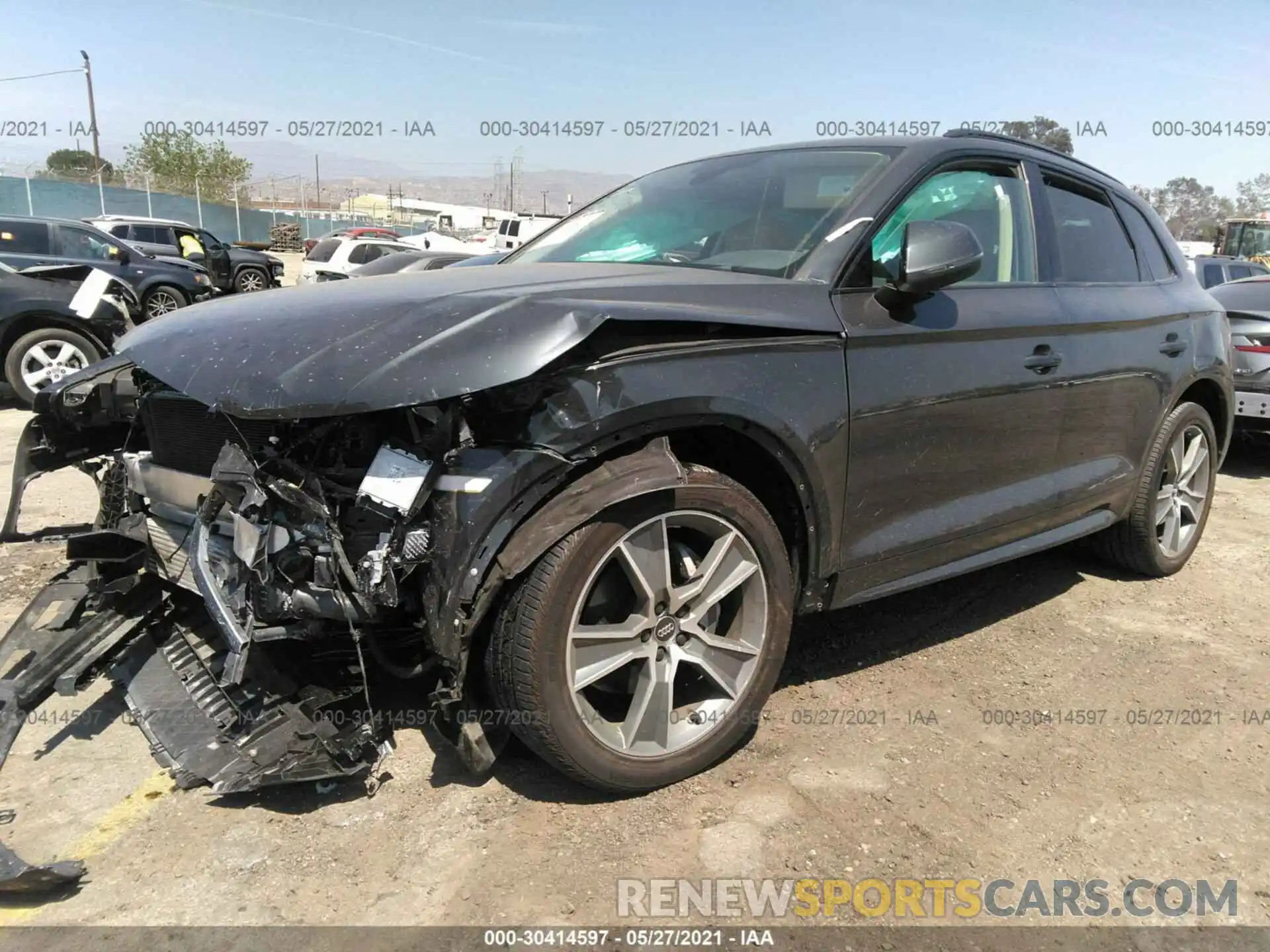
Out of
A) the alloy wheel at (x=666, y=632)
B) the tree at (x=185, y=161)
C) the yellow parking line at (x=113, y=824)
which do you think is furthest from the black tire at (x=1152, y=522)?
the tree at (x=185, y=161)

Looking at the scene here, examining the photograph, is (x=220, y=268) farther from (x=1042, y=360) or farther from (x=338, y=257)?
(x=1042, y=360)

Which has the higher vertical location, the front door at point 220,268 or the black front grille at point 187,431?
the front door at point 220,268

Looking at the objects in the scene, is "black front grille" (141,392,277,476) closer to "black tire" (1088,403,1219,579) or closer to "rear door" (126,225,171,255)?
"black tire" (1088,403,1219,579)

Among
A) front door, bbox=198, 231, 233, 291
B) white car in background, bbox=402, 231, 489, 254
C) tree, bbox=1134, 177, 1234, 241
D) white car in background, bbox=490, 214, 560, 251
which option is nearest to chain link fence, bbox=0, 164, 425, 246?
white car in background, bbox=402, 231, 489, 254

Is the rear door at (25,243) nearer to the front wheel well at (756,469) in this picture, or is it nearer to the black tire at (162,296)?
the black tire at (162,296)

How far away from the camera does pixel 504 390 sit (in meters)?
2.21

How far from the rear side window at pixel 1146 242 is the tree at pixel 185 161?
176ft

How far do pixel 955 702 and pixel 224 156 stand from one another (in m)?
62.9

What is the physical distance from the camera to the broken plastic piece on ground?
6.76ft

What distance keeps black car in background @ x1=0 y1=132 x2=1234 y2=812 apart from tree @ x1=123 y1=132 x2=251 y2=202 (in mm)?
53493

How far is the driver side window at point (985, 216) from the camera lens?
309cm

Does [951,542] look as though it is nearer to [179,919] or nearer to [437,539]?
[437,539]

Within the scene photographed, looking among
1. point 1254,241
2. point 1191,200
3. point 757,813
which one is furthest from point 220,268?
point 1191,200

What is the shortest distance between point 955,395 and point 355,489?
2002 mm
